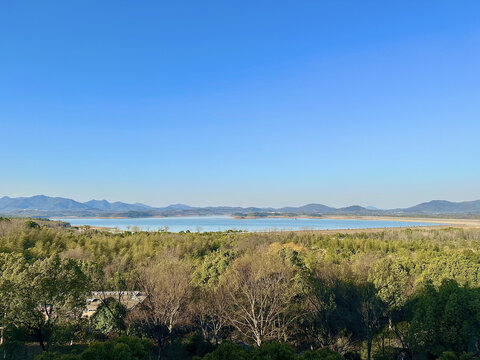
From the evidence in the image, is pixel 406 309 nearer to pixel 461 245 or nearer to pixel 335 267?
pixel 335 267

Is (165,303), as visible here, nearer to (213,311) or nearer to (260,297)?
(213,311)

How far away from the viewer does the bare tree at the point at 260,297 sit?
64.5 ft

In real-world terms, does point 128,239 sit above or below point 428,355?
above

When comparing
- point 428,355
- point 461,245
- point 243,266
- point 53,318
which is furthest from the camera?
point 461,245

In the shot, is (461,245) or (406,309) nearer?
(406,309)

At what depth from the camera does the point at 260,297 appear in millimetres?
20156

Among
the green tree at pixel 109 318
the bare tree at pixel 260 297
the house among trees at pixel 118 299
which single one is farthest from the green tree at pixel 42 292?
the bare tree at pixel 260 297

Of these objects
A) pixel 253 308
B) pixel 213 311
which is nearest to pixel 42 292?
pixel 213 311

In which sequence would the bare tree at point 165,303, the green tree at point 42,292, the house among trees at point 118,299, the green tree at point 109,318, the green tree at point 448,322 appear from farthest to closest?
the house among trees at point 118,299 → the green tree at point 109,318 → the bare tree at point 165,303 → the green tree at point 42,292 → the green tree at point 448,322

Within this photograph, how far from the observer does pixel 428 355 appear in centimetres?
1941

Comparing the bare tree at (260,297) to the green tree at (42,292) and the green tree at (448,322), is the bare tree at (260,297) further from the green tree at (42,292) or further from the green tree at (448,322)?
the green tree at (42,292)

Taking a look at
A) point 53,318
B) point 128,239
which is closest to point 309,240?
point 128,239

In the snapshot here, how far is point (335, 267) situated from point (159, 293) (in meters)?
13.9

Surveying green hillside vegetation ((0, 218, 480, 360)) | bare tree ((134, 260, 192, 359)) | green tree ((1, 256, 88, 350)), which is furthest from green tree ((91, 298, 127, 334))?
green tree ((1, 256, 88, 350))
